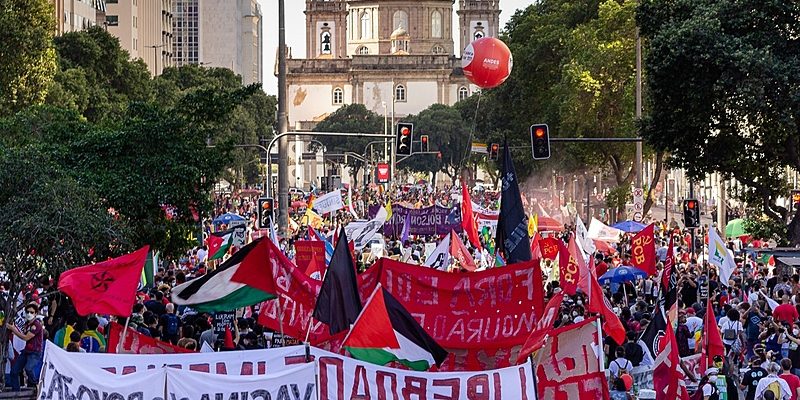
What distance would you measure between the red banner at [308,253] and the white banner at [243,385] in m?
11.7

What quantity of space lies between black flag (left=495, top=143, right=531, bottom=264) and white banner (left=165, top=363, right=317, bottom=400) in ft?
15.6

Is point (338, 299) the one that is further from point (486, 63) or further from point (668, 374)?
point (486, 63)

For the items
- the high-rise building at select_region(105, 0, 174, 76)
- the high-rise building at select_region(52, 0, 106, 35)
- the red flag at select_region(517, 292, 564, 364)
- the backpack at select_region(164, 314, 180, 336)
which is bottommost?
the backpack at select_region(164, 314, 180, 336)

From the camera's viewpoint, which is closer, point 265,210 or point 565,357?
point 565,357

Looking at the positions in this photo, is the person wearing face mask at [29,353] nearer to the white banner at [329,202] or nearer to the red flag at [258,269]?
the red flag at [258,269]

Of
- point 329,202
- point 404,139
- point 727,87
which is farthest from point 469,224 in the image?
point 404,139

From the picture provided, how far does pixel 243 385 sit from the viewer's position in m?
12.0

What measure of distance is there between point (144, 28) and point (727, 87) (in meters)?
89.0

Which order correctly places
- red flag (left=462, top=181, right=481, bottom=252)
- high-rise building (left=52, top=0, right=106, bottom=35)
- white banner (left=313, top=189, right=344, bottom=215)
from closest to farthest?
red flag (left=462, top=181, right=481, bottom=252)
white banner (left=313, top=189, right=344, bottom=215)
high-rise building (left=52, top=0, right=106, bottom=35)

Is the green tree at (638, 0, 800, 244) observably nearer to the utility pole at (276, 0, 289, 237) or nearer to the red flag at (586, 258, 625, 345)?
the utility pole at (276, 0, 289, 237)

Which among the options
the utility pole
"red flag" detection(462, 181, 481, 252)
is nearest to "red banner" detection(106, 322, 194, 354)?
"red flag" detection(462, 181, 481, 252)

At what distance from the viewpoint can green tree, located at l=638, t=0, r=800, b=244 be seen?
3055 cm

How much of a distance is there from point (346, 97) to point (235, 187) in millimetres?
88918

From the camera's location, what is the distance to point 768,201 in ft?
114
